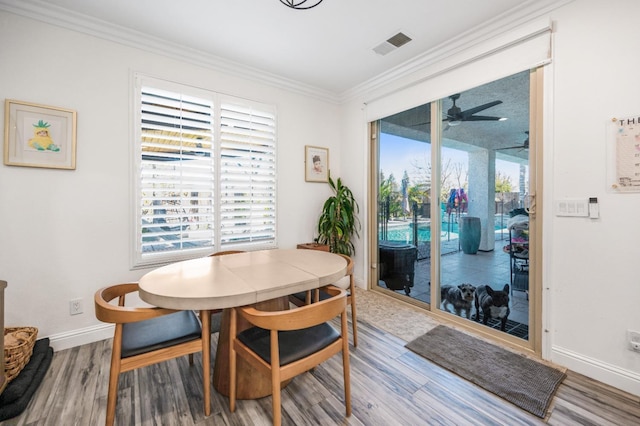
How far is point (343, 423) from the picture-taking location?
1569 mm

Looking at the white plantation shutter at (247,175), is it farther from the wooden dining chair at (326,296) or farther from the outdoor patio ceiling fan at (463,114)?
the outdoor patio ceiling fan at (463,114)

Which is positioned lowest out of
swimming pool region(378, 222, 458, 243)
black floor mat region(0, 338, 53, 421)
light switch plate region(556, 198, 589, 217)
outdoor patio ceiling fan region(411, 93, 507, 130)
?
black floor mat region(0, 338, 53, 421)

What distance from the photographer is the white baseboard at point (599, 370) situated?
1.81m

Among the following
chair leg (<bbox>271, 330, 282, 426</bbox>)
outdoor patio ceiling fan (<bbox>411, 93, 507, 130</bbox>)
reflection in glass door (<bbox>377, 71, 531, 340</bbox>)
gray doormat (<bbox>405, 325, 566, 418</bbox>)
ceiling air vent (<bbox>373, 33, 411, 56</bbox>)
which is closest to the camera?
chair leg (<bbox>271, 330, 282, 426</bbox>)

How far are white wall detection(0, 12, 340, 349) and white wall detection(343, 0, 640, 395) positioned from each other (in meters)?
3.49

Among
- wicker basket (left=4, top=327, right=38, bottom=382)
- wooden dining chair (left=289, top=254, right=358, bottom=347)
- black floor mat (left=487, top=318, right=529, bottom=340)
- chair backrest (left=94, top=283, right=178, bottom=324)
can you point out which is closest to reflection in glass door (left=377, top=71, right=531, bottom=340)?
black floor mat (left=487, top=318, right=529, bottom=340)

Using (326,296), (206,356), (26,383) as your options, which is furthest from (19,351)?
(326,296)

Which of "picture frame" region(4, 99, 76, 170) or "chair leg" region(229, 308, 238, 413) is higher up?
"picture frame" region(4, 99, 76, 170)

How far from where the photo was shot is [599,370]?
1.94 m

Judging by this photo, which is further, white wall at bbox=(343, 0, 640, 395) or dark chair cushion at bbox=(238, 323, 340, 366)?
white wall at bbox=(343, 0, 640, 395)

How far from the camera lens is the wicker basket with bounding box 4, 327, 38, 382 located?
178 cm

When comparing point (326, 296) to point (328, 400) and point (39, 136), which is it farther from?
point (39, 136)

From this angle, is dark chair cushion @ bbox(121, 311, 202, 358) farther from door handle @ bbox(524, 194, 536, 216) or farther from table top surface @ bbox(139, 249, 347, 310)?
door handle @ bbox(524, 194, 536, 216)

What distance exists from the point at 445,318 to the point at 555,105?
2178 millimetres
